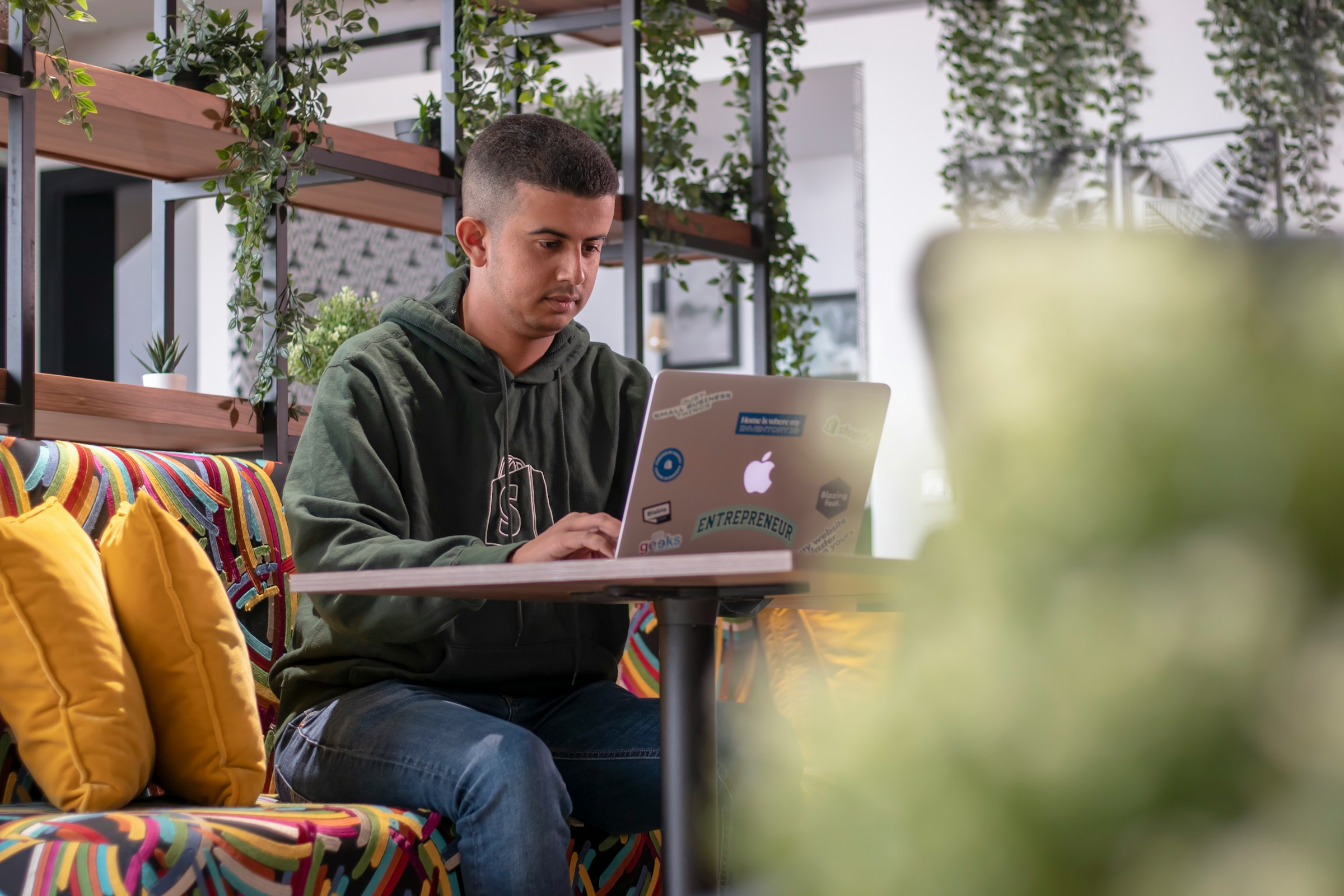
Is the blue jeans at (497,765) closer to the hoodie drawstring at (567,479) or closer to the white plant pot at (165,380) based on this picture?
the hoodie drawstring at (567,479)

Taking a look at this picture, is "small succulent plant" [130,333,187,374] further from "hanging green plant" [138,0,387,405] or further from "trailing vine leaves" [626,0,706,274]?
"trailing vine leaves" [626,0,706,274]

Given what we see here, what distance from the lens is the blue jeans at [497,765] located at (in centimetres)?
148

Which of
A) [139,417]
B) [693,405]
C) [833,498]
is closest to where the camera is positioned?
[693,405]

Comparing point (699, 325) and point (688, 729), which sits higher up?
point (699, 325)

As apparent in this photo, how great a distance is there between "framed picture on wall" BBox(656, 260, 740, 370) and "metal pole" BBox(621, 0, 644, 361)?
4.15m

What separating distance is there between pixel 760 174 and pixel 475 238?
183 cm

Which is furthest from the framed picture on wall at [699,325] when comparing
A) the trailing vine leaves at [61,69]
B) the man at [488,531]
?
the man at [488,531]

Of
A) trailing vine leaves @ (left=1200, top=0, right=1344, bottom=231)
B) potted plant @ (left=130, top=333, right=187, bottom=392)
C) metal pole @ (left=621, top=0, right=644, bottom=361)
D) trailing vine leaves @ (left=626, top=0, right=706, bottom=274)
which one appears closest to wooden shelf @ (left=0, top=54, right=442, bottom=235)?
potted plant @ (left=130, top=333, right=187, bottom=392)

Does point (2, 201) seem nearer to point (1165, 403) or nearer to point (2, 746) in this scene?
point (2, 746)

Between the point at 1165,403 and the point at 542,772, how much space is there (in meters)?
1.30

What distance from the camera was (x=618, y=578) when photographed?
43.7 inches

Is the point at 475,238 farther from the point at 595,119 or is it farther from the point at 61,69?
the point at 595,119

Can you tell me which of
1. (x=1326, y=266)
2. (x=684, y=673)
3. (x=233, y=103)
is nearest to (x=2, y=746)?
(x=684, y=673)

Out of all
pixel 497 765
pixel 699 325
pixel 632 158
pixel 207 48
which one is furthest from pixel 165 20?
pixel 699 325
